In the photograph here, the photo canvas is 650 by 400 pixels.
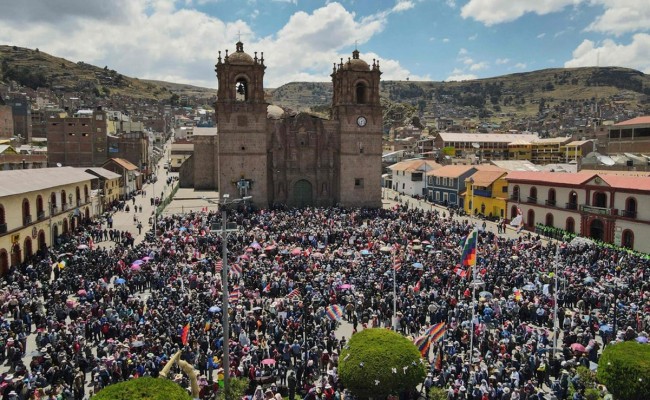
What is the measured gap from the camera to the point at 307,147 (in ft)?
184

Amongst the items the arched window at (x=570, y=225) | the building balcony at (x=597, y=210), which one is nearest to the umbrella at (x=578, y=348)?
the building balcony at (x=597, y=210)

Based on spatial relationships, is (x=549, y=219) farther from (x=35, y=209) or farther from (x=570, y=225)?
(x=35, y=209)

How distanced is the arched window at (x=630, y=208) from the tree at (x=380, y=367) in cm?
3091

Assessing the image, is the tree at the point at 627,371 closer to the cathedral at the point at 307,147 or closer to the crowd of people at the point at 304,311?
the crowd of people at the point at 304,311

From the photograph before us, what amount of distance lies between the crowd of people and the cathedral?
59.4 feet

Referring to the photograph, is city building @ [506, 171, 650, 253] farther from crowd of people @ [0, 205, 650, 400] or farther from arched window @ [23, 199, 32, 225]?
arched window @ [23, 199, 32, 225]

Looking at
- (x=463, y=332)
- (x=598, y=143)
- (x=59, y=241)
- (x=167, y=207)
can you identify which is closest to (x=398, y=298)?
(x=463, y=332)

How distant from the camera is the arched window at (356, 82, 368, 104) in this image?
56.0 meters

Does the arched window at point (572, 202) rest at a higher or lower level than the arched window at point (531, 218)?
higher

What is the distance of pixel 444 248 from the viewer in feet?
109

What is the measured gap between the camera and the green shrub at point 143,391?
35.1 feet

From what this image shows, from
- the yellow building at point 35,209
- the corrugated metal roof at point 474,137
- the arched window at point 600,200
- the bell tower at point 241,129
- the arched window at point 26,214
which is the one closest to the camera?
the yellow building at point 35,209

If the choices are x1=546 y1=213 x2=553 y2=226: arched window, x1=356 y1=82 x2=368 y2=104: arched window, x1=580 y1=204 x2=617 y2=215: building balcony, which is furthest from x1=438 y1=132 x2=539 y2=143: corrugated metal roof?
x1=580 y1=204 x2=617 y2=215: building balcony

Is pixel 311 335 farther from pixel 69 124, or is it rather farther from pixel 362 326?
pixel 69 124
